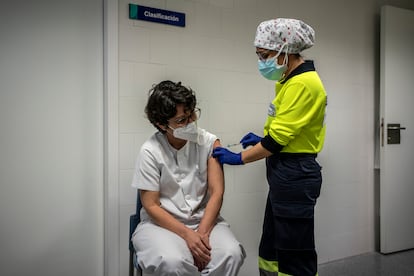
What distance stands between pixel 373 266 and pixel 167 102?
2128 mm

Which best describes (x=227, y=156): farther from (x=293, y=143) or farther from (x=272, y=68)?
(x=272, y=68)

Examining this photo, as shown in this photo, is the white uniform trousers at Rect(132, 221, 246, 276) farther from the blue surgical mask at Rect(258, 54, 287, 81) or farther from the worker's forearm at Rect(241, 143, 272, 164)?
the blue surgical mask at Rect(258, 54, 287, 81)

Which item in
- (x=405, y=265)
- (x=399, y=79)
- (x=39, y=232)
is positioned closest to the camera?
(x=39, y=232)

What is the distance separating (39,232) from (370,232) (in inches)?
101

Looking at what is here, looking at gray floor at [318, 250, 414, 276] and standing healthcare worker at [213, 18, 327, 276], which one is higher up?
standing healthcare worker at [213, 18, 327, 276]

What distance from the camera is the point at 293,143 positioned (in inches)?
61.6

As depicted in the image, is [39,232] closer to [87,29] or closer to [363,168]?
[87,29]

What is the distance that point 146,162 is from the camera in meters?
1.52

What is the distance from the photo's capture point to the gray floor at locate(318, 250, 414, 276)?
2.42 m

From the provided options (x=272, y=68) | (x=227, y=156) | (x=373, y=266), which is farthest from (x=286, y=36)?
(x=373, y=266)

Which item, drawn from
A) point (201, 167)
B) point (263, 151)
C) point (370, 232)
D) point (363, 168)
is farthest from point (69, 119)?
point (370, 232)

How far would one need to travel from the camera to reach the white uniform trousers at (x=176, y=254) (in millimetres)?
1297


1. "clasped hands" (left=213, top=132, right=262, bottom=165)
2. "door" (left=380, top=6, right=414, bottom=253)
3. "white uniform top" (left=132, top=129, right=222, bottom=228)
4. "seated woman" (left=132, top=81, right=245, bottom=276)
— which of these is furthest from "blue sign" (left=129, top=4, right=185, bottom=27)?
"door" (left=380, top=6, right=414, bottom=253)

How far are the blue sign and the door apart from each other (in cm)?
171
